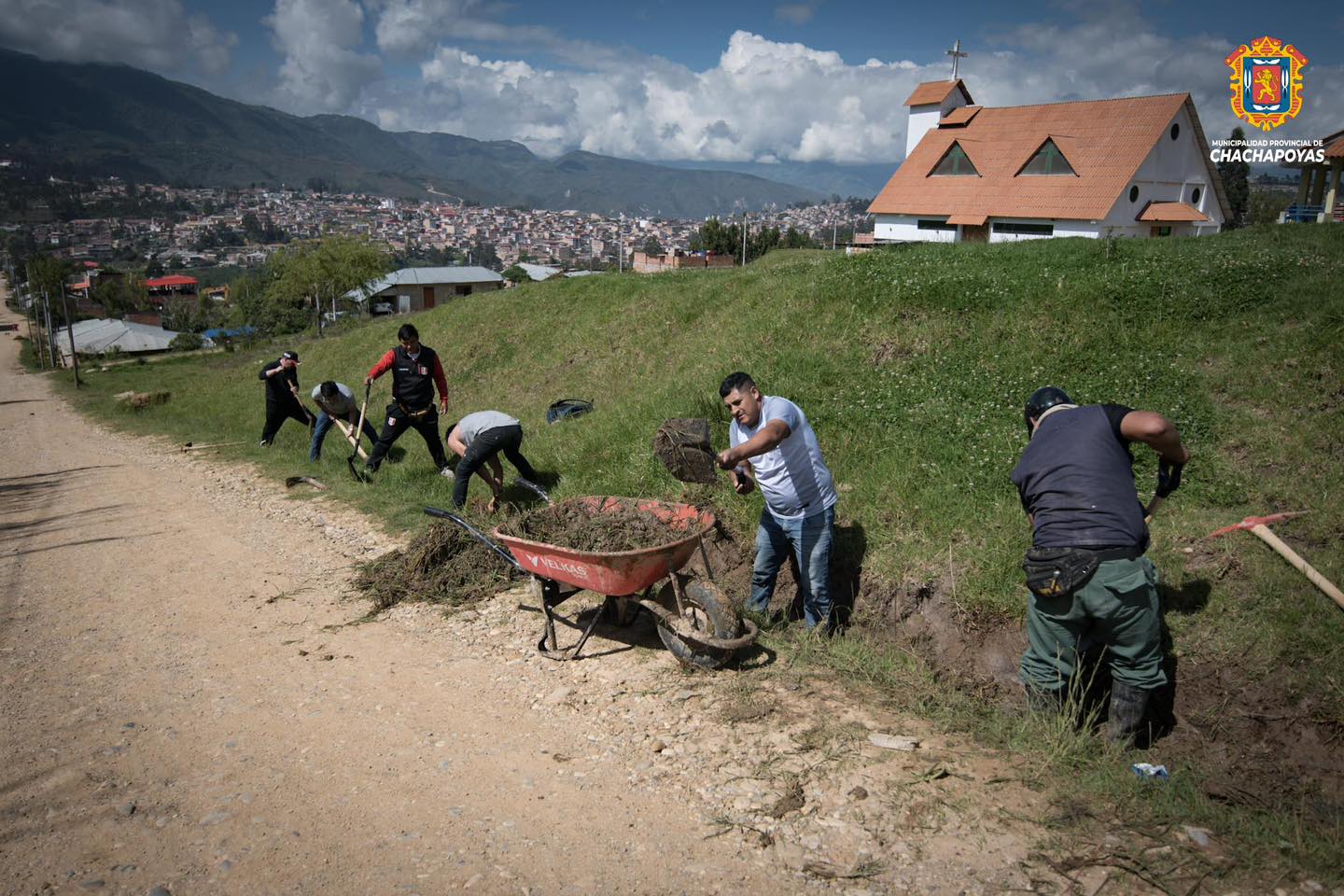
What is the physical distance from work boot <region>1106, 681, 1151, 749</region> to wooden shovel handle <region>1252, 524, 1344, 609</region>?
1.39 m

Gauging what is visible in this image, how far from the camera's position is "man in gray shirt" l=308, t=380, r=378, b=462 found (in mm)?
10453

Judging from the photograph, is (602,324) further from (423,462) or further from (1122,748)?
(1122,748)

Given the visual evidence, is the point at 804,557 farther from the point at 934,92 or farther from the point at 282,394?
the point at 934,92

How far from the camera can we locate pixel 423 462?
9.88 m

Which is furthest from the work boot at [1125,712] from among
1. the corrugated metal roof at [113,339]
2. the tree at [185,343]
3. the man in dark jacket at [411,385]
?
the tree at [185,343]

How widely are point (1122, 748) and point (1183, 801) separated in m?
0.43

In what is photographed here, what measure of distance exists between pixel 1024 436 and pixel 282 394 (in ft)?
33.5

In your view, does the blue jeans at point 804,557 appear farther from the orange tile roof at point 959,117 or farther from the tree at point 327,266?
the tree at point 327,266

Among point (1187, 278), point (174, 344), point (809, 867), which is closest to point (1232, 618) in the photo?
point (809, 867)

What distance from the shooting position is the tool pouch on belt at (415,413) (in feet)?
28.5

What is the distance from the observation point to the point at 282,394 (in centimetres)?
1141

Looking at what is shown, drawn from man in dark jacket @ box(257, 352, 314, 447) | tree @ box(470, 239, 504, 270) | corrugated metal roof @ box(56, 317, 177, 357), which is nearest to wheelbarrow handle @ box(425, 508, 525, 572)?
man in dark jacket @ box(257, 352, 314, 447)

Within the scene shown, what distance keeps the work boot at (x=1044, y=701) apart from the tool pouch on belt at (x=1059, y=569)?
22.7 inches

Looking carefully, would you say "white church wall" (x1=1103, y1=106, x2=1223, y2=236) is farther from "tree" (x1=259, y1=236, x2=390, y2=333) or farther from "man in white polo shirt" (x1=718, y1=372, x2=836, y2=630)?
"tree" (x1=259, y1=236, x2=390, y2=333)
